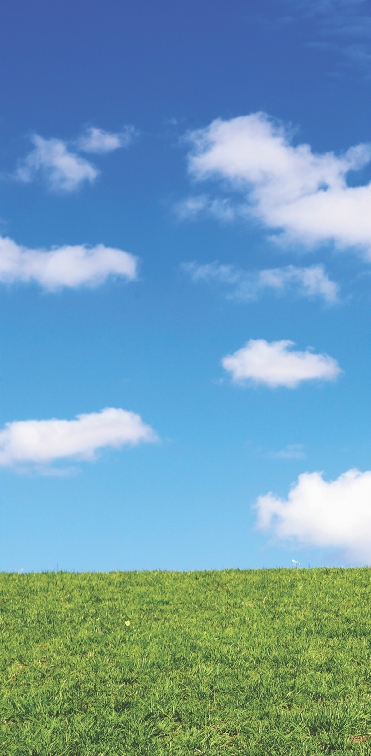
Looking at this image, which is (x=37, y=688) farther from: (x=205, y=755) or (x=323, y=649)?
(x=323, y=649)

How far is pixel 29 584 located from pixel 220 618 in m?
5.64

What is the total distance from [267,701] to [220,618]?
4010mm

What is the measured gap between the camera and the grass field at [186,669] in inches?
352

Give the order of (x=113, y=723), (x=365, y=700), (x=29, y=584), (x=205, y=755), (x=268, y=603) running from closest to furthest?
(x=205, y=755)
(x=113, y=723)
(x=365, y=700)
(x=268, y=603)
(x=29, y=584)

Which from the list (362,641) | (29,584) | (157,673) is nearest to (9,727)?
(157,673)

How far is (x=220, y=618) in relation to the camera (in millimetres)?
13695

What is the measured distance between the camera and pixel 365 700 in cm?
982

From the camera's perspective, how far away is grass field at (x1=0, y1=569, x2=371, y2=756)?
8.93 m

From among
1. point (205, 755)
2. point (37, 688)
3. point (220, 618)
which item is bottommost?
point (205, 755)

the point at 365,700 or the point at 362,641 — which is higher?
the point at 362,641

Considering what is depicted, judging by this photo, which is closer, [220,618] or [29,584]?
[220,618]

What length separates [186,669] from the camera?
35.7 feet

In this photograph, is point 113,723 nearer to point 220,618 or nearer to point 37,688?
point 37,688

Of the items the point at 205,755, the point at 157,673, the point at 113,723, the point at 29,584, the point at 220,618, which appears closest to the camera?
the point at 205,755
